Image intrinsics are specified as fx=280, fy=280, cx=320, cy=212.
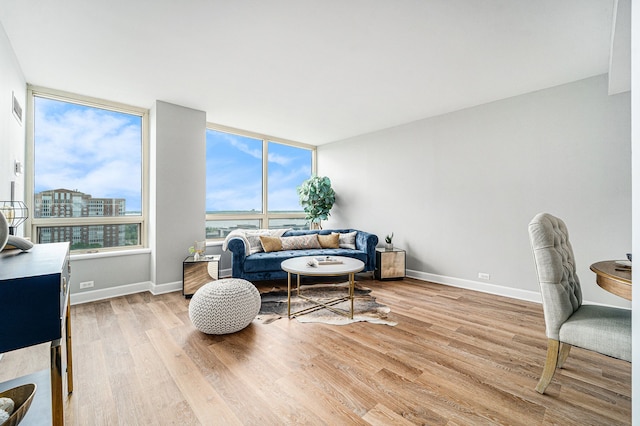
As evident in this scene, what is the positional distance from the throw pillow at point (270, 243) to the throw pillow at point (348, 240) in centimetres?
110

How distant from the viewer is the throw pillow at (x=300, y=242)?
467cm

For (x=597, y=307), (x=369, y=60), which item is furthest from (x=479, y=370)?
(x=369, y=60)

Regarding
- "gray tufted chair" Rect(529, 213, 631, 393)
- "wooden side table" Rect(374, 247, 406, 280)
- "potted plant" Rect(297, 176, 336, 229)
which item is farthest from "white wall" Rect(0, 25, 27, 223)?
"wooden side table" Rect(374, 247, 406, 280)

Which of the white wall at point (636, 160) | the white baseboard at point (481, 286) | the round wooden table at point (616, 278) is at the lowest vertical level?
the white baseboard at point (481, 286)

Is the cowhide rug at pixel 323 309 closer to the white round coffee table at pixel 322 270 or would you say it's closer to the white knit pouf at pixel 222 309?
the white round coffee table at pixel 322 270

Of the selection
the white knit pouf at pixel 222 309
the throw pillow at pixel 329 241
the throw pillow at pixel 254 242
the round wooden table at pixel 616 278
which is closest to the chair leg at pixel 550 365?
the round wooden table at pixel 616 278

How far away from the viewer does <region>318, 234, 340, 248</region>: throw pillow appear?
16.0 ft

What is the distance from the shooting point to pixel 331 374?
195cm

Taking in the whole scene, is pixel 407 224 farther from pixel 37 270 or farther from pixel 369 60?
pixel 37 270

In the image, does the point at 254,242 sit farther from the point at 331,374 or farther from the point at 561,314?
the point at 561,314

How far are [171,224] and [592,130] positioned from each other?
527 centimetres

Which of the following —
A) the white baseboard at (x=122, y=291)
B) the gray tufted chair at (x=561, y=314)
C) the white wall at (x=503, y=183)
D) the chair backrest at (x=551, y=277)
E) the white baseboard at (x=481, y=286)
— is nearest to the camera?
the gray tufted chair at (x=561, y=314)

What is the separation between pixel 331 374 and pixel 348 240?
121 inches

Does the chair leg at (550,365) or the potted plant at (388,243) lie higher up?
the potted plant at (388,243)
